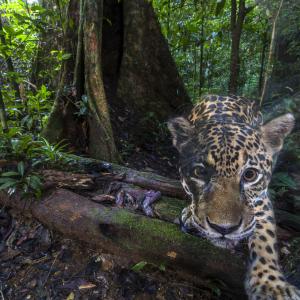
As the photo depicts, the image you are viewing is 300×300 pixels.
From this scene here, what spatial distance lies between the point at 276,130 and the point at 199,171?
36.1 inches

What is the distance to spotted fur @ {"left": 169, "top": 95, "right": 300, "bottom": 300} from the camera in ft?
8.87

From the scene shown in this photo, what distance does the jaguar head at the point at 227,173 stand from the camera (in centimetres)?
270

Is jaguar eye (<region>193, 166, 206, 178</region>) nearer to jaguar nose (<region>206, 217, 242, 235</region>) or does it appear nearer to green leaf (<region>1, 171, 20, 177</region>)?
jaguar nose (<region>206, 217, 242, 235</region>)

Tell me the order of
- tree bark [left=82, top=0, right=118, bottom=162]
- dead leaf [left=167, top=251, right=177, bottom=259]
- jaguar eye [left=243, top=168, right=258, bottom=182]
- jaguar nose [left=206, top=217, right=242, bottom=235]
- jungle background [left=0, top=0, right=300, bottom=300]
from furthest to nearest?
1. tree bark [left=82, top=0, right=118, bottom=162]
2. jungle background [left=0, top=0, right=300, bottom=300]
3. dead leaf [left=167, top=251, right=177, bottom=259]
4. jaguar eye [left=243, top=168, right=258, bottom=182]
5. jaguar nose [left=206, top=217, right=242, bottom=235]

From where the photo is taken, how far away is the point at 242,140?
3010mm

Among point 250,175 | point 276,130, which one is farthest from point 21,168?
point 276,130

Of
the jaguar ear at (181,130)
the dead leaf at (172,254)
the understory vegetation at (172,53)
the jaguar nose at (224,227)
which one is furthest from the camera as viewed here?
the understory vegetation at (172,53)

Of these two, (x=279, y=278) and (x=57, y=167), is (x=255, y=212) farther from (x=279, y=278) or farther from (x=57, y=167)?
(x=57, y=167)

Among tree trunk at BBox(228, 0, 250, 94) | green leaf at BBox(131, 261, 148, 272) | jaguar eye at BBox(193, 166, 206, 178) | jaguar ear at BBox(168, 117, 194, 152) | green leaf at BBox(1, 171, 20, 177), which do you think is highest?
tree trunk at BBox(228, 0, 250, 94)

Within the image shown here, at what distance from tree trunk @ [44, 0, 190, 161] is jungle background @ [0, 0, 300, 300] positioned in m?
0.02

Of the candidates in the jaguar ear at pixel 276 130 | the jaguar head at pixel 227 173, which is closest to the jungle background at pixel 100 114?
the jaguar head at pixel 227 173

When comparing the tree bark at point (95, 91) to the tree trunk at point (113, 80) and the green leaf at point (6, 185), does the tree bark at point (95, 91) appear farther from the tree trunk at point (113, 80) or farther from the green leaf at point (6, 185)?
the green leaf at point (6, 185)

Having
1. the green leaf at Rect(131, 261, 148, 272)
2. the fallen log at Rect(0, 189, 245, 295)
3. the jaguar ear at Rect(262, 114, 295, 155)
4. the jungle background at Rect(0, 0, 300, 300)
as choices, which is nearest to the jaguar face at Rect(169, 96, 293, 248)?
the jaguar ear at Rect(262, 114, 295, 155)

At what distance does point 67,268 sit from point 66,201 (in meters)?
0.66
